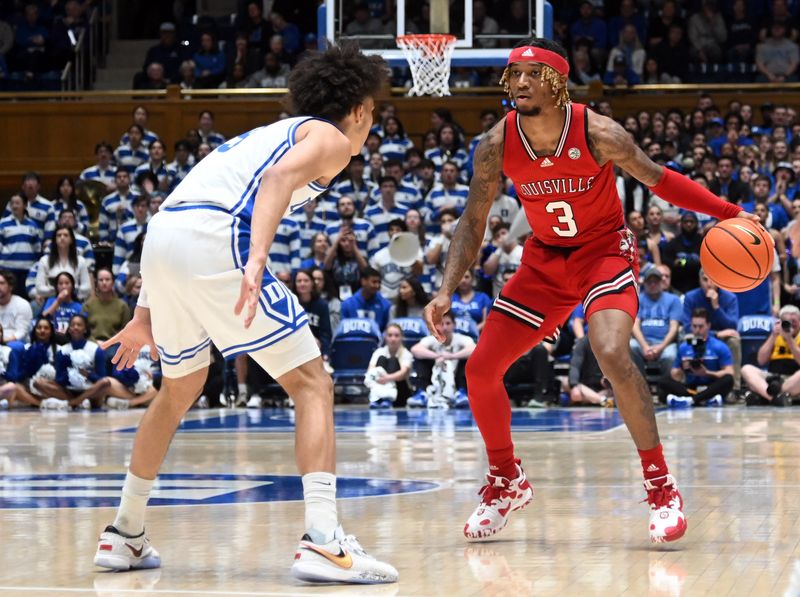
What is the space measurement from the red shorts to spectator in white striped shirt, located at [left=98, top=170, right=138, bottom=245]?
13.0 meters

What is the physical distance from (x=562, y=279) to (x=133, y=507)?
212 cm

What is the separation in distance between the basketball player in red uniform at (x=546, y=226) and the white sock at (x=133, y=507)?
1.43m

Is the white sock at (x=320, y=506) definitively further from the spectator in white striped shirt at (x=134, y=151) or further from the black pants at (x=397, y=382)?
the spectator in white striped shirt at (x=134, y=151)

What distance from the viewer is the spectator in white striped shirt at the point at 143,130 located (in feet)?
64.0

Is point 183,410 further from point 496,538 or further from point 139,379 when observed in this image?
point 139,379

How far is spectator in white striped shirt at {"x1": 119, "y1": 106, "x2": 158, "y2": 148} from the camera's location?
19500 millimetres

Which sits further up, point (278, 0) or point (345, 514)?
point (278, 0)

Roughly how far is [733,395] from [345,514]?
32.2 feet

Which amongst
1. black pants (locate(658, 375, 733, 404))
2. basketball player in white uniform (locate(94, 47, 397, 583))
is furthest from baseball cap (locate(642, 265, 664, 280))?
basketball player in white uniform (locate(94, 47, 397, 583))

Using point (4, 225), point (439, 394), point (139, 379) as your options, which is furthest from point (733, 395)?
point (4, 225)

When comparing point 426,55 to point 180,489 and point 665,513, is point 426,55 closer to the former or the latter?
point 180,489

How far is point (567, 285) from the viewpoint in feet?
19.4

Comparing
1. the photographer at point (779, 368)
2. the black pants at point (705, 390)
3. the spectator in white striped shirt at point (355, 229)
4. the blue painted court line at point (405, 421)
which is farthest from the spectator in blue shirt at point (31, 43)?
the photographer at point (779, 368)

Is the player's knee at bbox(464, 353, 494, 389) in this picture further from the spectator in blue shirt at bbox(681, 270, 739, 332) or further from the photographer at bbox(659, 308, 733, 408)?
the spectator in blue shirt at bbox(681, 270, 739, 332)
